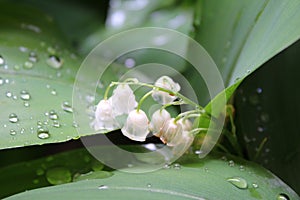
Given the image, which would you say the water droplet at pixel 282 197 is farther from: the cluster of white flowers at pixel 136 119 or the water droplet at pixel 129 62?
the water droplet at pixel 129 62

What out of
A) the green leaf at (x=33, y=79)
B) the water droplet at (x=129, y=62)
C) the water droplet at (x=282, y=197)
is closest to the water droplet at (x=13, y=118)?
the green leaf at (x=33, y=79)

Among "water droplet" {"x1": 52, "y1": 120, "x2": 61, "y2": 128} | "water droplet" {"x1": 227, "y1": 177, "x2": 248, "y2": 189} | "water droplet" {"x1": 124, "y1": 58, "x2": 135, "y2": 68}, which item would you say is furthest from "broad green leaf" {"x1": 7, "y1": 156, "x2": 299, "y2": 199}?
"water droplet" {"x1": 124, "y1": 58, "x2": 135, "y2": 68}

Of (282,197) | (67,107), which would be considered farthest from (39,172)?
(282,197)

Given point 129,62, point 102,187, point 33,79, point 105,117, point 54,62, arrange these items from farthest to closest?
point 129,62
point 54,62
point 33,79
point 105,117
point 102,187

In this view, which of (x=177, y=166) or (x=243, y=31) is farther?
(x=243, y=31)

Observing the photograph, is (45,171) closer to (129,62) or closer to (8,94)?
(8,94)

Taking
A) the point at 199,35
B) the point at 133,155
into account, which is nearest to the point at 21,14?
the point at 199,35

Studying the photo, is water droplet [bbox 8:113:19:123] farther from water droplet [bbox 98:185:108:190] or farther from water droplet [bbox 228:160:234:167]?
water droplet [bbox 228:160:234:167]

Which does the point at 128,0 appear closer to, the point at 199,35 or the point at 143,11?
the point at 143,11
